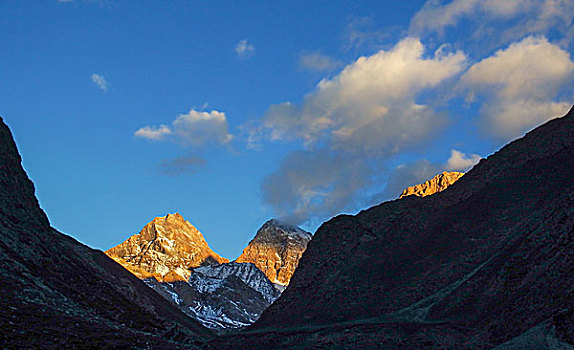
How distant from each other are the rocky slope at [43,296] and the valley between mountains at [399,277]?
11.4 inches

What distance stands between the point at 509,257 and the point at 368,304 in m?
31.1

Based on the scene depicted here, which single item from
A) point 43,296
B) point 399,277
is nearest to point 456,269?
point 399,277

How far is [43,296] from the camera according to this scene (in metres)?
61.4

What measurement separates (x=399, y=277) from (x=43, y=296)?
68805mm

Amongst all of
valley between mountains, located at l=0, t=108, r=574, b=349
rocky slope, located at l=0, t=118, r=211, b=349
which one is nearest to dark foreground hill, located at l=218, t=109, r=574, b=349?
valley between mountains, located at l=0, t=108, r=574, b=349

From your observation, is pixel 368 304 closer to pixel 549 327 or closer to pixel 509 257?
pixel 509 257

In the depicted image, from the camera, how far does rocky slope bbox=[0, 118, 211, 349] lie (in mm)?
47125

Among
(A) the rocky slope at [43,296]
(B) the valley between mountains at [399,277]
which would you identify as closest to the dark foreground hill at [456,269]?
(B) the valley between mountains at [399,277]

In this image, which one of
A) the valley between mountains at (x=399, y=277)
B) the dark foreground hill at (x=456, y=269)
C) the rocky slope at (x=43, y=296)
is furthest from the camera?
the dark foreground hill at (x=456, y=269)

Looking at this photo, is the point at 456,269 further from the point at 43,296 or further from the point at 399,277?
the point at 43,296

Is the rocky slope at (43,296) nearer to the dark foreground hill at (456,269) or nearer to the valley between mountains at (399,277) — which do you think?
the valley between mountains at (399,277)

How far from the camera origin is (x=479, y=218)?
112 metres

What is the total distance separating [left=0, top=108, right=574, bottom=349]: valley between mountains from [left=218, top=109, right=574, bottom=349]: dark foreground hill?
297 millimetres

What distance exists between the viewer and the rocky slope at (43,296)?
47125 millimetres
